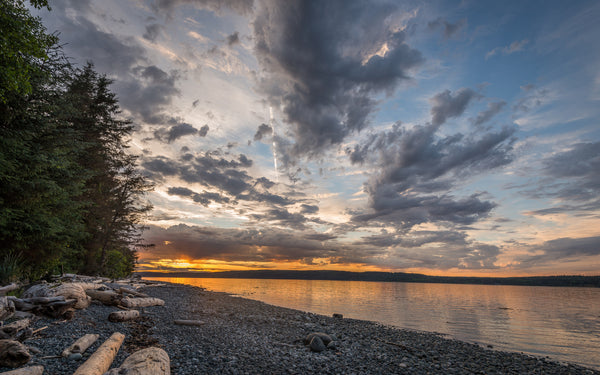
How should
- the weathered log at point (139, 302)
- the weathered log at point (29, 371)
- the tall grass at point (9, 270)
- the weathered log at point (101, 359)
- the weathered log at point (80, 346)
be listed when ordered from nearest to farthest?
the weathered log at point (29, 371) → the weathered log at point (101, 359) → the weathered log at point (80, 346) → the tall grass at point (9, 270) → the weathered log at point (139, 302)

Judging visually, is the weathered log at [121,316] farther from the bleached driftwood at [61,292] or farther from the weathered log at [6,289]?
the weathered log at [6,289]

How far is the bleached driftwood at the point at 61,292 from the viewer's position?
1019 centimetres

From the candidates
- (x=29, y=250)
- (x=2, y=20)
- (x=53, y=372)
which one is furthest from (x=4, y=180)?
(x=53, y=372)

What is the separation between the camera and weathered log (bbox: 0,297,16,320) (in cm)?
802

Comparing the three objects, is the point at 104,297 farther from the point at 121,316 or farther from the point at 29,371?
the point at 29,371

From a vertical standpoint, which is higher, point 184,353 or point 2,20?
point 2,20

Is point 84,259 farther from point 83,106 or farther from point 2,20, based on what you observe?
point 2,20

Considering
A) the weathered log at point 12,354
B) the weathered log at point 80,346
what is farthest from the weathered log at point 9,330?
the weathered log at point 80,346

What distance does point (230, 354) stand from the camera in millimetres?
9367

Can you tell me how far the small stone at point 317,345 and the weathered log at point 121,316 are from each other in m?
8.48

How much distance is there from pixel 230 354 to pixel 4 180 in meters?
14.8

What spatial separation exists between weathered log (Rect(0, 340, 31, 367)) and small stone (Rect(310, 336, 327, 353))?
9.24m

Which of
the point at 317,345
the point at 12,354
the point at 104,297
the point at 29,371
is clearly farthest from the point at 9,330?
the point at 317,345

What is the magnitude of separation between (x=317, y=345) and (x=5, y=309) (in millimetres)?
10824
